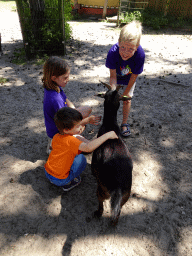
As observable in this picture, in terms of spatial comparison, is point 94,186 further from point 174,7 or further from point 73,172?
point 174,7

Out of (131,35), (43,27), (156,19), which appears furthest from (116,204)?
(156,19)

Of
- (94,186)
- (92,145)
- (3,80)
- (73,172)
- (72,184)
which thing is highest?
(92,145)

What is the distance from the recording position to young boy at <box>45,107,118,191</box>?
2.37 m

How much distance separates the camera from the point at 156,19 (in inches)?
537

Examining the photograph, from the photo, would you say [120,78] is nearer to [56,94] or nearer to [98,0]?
[56,94]

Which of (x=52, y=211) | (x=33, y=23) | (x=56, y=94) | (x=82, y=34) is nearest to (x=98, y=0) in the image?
(x=82, y=34)

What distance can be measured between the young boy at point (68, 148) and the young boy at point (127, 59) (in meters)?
1.50

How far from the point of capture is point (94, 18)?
17625 mm

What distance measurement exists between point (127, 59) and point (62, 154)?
2.18 metres

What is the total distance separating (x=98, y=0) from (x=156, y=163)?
19444 mm

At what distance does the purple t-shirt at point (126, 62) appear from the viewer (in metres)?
3.47

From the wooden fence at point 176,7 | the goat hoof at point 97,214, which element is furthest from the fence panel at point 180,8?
the goat hoof at point 97,214

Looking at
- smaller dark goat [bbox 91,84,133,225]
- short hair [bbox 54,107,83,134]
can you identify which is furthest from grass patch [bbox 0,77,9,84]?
smaller dark goat [bbox 91,84,133,225]

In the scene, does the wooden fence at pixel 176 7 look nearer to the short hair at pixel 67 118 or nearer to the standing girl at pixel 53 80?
the standing girl at pixel 53 80
